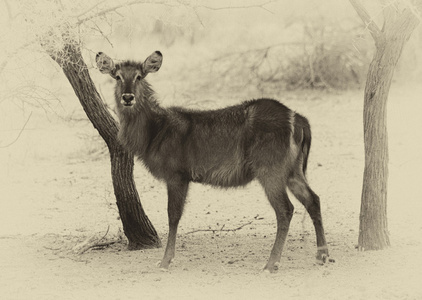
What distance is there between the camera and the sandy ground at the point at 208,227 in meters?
6.97

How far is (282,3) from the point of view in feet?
67.4

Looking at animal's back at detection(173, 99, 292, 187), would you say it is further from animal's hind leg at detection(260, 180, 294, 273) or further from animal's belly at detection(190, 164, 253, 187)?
animal's hind leg at detection(260, 180, 294, 273)

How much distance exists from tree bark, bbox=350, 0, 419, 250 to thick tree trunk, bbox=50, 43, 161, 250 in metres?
2.50

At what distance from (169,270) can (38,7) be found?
11.0 ft

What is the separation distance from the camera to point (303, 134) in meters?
7.76

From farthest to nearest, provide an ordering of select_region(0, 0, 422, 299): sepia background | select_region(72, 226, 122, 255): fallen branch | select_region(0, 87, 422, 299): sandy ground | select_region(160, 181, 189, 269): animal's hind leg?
select_region(72, 226, 122, 255): fallen branch → select_region(160, 181, 189, 269): animal's hind leg → select_region(0, 0, 422, 299): sepia background → select_region(0, 87, 422, 299): sandy ground

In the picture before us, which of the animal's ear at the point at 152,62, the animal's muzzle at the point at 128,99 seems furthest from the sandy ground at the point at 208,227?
the animal's ear at the point at 152,62

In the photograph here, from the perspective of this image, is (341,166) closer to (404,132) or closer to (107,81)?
(404,132)

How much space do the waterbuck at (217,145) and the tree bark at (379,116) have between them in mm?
702

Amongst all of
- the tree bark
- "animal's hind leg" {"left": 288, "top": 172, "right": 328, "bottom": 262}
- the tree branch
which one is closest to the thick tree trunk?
"animal's hind leg" {"left": 288, "top": 172, "right": 328, "bottom": 262}

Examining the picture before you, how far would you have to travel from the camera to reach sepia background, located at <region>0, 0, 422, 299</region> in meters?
7.21

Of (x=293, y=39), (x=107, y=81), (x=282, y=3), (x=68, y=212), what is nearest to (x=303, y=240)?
(x=68, y=212)

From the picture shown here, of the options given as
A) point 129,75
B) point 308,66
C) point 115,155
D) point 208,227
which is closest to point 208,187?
point 208,227

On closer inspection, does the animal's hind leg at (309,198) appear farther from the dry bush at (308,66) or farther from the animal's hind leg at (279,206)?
the dry bush at (308,66)
